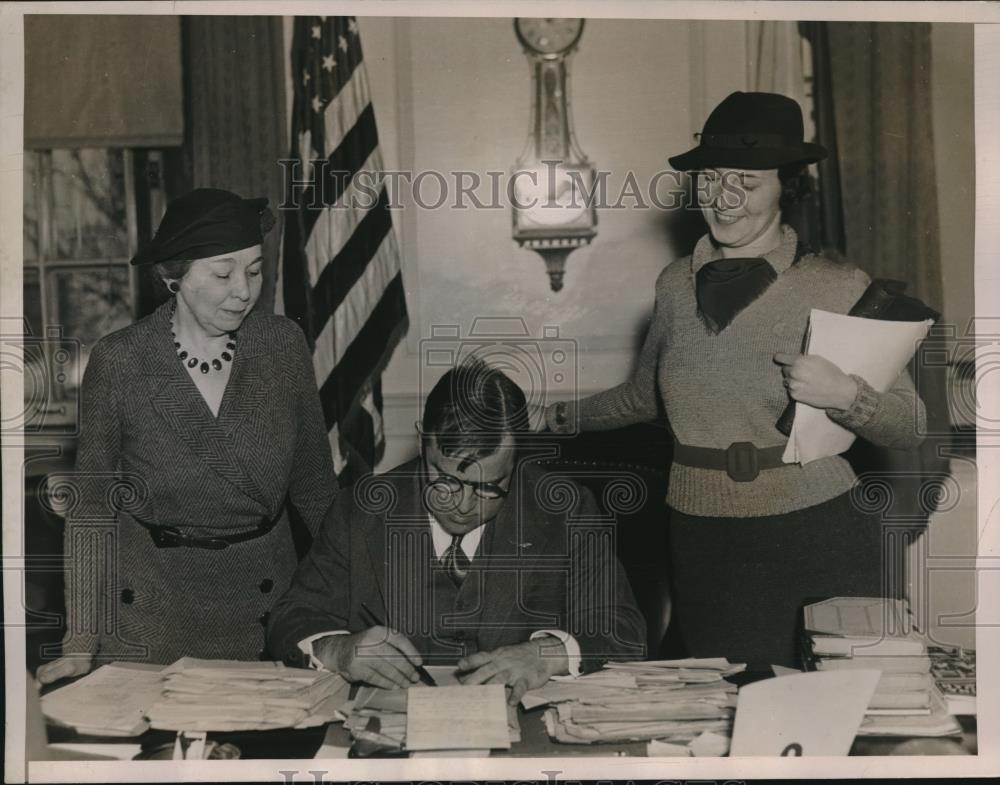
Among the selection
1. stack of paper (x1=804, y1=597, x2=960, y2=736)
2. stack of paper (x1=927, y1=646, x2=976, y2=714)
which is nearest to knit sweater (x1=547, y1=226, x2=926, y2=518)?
stack of paper (x1=804, y1=597, x2=960, y2=736)

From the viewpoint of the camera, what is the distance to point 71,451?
2.82 m

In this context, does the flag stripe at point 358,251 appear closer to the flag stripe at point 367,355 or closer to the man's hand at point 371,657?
the flag stripe at point 367,355

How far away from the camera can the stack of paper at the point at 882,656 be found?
8.84 ft

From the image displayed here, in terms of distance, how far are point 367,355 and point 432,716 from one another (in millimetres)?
962

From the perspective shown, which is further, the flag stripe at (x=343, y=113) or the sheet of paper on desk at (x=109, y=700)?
the flag stripe at (x=343, y=113)

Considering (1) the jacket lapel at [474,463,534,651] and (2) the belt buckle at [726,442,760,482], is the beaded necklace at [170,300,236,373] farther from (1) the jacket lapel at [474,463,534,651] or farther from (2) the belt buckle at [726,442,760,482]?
(2) the belt buckle at [726,442,760,482]

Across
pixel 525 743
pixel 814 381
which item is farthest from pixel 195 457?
pixel 814 381

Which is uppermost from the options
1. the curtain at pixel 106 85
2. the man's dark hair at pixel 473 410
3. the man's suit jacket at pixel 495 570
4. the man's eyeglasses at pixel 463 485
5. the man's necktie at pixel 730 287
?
the curtain at pixel 106 85

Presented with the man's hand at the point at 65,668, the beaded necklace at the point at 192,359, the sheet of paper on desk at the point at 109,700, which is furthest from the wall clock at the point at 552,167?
the man's hand at the point at 65,668

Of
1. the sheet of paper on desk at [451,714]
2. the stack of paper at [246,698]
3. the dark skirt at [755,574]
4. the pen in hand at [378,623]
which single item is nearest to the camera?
the stack of paper at [246,698]

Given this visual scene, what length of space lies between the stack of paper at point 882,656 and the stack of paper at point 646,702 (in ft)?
1.05

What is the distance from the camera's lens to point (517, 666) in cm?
262

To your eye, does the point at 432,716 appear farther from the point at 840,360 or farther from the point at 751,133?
the point at 751,133

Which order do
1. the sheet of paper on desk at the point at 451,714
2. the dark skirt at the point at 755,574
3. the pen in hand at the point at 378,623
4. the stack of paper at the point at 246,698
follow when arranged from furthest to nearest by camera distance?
the dark skirt at the point at 755,574, the pen in hand at the point at 378,623, the sheet of paper on desk at the point at 451,714, the stack of paper at the point at 246,698
